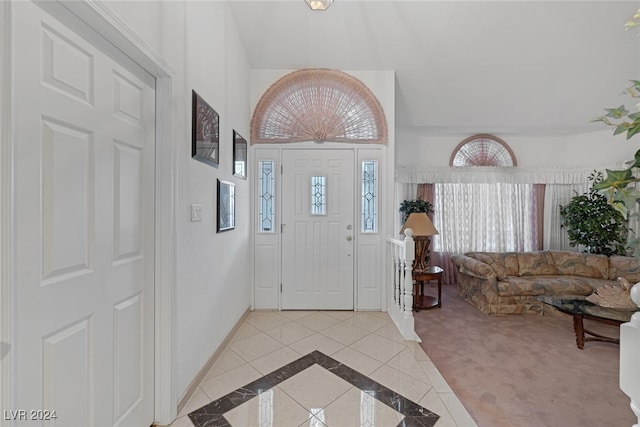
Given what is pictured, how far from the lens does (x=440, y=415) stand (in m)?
1.63

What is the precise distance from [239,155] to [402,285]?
7.14ft

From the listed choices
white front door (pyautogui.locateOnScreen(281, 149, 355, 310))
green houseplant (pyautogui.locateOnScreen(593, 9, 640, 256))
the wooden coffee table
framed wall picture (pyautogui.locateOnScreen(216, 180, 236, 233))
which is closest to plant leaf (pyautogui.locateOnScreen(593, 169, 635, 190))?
green houseplant (pyautogui.locateOnScreen(593, 9, 640, 256))

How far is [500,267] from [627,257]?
1785mm

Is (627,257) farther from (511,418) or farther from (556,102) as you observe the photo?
(511,418)

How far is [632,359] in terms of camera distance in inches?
28.4

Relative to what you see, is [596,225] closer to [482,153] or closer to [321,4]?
[482,153]

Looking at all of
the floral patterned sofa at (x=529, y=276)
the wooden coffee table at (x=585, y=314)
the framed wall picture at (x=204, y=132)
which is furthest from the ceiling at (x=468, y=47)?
the wooden coffee table at (x=585, y=314)

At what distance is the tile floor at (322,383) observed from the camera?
63.7 inches

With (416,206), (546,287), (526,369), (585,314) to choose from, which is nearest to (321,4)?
(416,206)

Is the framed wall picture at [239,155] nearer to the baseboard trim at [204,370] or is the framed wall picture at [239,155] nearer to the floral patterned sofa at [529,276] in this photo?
the baseboard trim at [204,370]

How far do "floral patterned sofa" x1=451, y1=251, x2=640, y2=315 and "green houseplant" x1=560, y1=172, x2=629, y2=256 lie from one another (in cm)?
30

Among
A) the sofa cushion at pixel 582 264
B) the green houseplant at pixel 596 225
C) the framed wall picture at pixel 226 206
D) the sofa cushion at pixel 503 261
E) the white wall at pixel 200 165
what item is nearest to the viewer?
the white wall at pixel 200 165

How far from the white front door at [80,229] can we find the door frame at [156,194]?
0.02 metres

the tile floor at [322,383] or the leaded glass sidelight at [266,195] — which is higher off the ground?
the leaded glass sidelight at [266,195]
